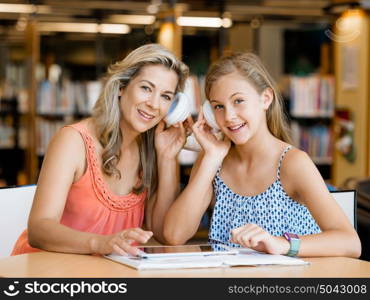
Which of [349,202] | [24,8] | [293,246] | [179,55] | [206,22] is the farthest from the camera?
[206,22]

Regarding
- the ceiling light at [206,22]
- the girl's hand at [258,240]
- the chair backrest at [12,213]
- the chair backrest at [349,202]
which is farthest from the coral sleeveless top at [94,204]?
the ceiling light at [206,22]

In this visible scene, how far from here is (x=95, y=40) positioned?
883 cm

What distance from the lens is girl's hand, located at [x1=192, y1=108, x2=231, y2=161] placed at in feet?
9.17

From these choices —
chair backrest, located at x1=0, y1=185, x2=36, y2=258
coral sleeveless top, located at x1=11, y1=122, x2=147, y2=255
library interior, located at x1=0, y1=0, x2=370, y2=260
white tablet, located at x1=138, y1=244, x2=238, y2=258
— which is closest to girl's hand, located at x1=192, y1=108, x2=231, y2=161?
coral sleeveless top, located at x1=11, y1=122, x2=147, y2=255

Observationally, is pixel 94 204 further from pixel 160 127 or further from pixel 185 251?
pixel 185 251

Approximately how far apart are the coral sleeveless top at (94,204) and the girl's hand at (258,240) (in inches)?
27.8

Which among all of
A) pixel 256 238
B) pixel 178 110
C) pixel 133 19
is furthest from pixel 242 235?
pixel 133 19

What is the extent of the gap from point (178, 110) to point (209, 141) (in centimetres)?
18

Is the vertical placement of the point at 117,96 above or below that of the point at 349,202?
above

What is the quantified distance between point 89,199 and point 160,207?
0.26 metres

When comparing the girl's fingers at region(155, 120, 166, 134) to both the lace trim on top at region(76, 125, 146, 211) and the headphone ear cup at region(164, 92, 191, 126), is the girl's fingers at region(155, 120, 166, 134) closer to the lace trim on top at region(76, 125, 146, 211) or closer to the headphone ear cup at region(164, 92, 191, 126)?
the headphone ear cup at region(164, 92, 191, 126)

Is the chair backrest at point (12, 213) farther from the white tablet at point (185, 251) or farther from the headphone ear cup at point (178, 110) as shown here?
the white tablet at point (185, 251)

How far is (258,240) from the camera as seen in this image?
86.4 inches

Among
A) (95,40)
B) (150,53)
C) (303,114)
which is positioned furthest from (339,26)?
(150,53)
